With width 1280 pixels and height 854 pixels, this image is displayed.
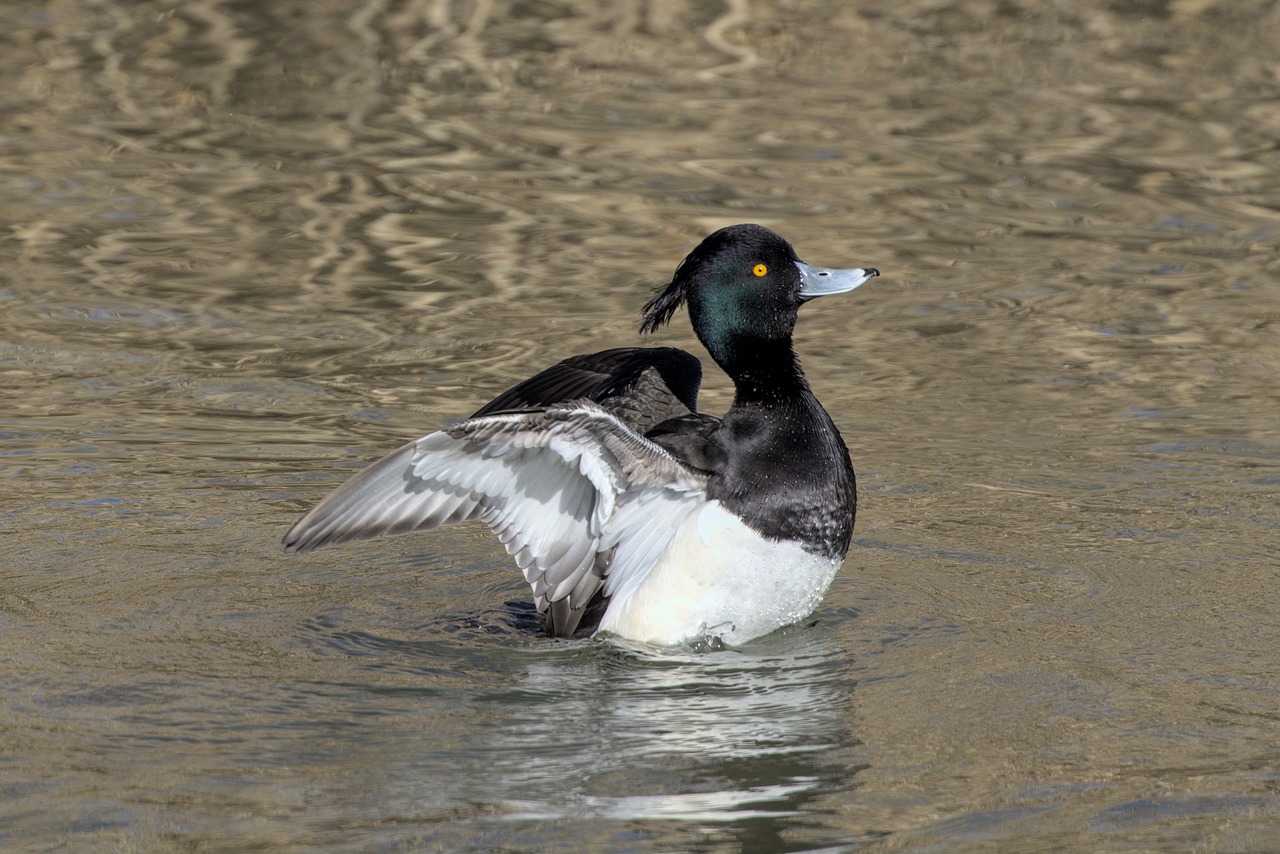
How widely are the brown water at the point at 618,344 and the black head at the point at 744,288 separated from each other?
3.28 feet

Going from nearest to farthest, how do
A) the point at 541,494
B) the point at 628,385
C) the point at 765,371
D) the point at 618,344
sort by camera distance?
the point at 541,494 → the point at 765,371 → the point at 628,385 → the point at 618,344

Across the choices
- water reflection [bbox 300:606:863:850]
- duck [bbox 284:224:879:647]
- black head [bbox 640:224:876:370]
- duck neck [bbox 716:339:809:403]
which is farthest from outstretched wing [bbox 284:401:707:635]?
black head [bbox 640:224:876:370]

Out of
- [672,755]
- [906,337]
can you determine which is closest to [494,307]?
[906,337]

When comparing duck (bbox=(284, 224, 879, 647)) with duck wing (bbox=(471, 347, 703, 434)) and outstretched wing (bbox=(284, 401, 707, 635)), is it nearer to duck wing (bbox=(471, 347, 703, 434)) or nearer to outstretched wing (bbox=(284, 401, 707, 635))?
outstretched wing (bbox=(284, 401, 707, 635))

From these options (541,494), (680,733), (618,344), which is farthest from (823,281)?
(618,344)

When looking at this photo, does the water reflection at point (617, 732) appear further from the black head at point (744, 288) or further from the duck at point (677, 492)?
the black head at point (744, 288)

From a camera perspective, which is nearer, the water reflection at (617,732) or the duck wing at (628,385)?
the water reflection at (617,732)

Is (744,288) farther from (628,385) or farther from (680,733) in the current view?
(680,733)

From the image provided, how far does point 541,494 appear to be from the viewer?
221 inches

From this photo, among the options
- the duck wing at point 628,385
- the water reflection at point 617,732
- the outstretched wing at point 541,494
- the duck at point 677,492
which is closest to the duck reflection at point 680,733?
the water reflection at point 617,732

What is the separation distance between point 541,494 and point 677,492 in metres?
0.42

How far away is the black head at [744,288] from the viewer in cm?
594

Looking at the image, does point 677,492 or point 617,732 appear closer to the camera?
point 617,732

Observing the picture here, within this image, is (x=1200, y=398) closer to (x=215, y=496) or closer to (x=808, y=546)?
(x=808, y=546)
